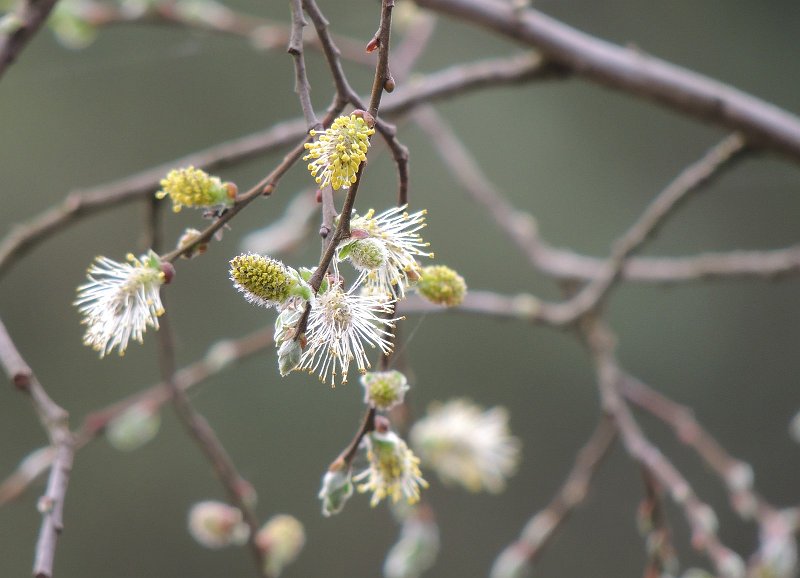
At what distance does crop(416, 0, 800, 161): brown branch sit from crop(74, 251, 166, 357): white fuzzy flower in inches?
23.5

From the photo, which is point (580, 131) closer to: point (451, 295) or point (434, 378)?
point (434, 378)

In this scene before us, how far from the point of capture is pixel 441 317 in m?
3.09

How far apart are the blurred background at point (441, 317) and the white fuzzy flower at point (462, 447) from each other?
1539 mm

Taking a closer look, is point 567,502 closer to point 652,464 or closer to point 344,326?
point 652,464

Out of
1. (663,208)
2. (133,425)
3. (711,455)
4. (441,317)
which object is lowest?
(441,317)

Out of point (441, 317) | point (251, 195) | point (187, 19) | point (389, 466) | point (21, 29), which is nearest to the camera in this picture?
point (251, 195)

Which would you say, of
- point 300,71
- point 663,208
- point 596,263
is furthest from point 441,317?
point 300,71

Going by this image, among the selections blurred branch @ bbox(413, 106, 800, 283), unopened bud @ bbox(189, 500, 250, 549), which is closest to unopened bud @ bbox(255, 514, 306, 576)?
unopened bud @ bbox(189, 500, 250, 549)

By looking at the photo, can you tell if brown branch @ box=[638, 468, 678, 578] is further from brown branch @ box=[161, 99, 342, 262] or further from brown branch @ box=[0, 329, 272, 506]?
brown branch @ box=[161, 99, 342, 262]

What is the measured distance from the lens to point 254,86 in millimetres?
3242

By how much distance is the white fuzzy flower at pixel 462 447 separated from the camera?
124 centimetres

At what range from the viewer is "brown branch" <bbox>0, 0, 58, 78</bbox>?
761 millimetres

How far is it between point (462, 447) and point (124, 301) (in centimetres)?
74

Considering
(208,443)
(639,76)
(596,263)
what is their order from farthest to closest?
(596,263) → (639,76) → (208,443)
